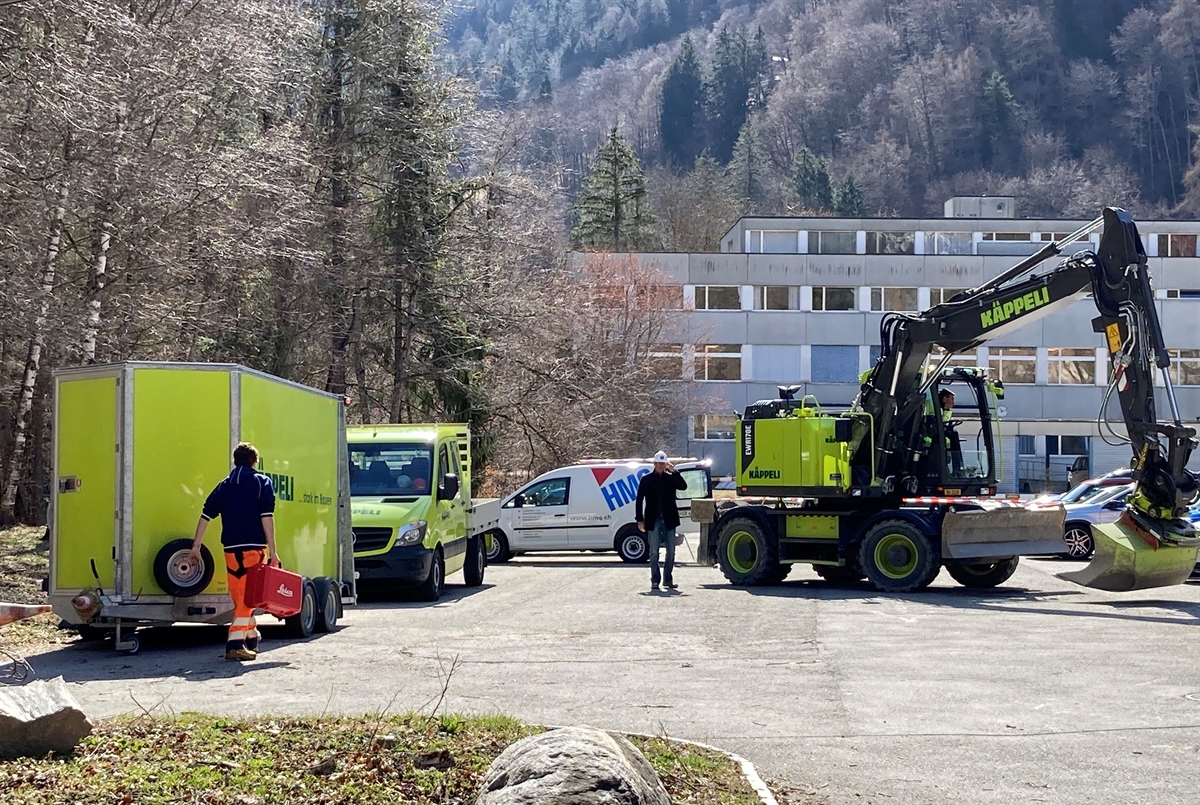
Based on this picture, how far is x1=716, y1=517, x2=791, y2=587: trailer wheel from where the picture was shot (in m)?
20.7

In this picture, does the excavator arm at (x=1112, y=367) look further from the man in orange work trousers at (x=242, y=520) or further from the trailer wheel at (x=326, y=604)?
the man in orange work trousers at (x=242, y=520)

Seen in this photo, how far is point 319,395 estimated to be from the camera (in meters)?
14.8

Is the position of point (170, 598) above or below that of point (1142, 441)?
below

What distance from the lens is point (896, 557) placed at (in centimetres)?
1958

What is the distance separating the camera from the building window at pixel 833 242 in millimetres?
66812

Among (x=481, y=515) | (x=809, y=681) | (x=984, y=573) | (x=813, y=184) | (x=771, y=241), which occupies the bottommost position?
(x=809, y=681)

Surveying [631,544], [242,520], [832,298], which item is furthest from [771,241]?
[242,520]

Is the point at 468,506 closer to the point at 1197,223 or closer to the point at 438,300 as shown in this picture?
the point at 438,300

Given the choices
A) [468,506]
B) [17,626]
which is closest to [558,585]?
[468,506]

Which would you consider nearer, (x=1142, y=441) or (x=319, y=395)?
(x=319, y=395)

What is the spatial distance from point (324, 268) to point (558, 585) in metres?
10.5

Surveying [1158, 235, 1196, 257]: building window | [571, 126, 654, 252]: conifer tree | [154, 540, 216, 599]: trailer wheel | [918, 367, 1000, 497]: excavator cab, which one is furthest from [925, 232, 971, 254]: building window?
[154, 540, 216, 599]: trailer wheel

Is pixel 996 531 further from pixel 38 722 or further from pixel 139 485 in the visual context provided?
pixel 38 722

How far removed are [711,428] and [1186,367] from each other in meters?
21.9
